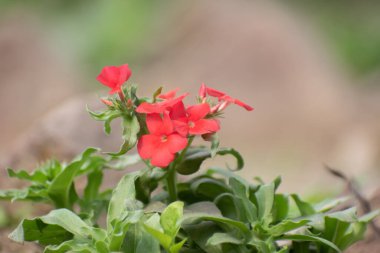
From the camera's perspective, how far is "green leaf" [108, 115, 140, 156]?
4.77ft

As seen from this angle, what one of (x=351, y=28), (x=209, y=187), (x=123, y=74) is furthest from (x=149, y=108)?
(x=351, y=28)

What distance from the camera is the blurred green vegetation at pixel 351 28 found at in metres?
8.48

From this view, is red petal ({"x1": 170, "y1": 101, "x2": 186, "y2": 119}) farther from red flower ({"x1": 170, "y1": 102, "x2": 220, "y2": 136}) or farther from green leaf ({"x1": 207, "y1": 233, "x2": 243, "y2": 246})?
green leaf ({"x1": 207, "y1": 233, "x2": 243, "y2": 246})

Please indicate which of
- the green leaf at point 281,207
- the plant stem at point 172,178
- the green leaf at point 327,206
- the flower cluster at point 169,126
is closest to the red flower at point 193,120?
the flower cluster at point 169,126

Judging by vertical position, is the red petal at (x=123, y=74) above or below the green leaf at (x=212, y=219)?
above

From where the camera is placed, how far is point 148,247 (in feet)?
4.67

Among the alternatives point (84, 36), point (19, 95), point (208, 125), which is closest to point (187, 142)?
point (208, 125)

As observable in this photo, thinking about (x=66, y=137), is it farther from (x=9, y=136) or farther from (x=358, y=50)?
(x=358, y=50)

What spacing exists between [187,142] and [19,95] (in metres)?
6.09

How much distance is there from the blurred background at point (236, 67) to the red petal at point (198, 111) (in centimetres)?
306

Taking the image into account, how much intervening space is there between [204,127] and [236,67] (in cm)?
486

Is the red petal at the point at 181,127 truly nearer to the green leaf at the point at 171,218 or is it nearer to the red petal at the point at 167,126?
the red petal at the point at 167,126

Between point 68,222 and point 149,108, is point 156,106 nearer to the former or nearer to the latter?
point 149,108

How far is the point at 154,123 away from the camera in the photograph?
4.70ft
